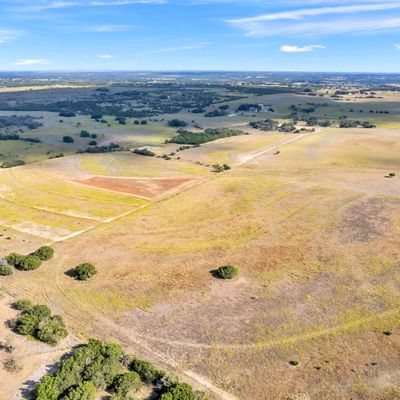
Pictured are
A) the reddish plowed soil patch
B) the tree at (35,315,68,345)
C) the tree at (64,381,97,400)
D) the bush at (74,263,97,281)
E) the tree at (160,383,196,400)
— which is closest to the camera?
the tree at (64,381,97,400)

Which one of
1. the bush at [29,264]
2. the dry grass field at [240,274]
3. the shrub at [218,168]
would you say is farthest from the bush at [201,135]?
the bush at [29,264]

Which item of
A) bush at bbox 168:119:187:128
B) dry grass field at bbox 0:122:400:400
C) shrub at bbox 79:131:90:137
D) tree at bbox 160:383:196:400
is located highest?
bush at bbox 168:119:187:128

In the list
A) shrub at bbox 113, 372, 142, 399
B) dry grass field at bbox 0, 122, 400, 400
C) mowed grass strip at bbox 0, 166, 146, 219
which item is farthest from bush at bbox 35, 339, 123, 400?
mowed grass strip at bbox 0, 166, 146, 219

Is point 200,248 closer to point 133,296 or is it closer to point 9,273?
point 133,296

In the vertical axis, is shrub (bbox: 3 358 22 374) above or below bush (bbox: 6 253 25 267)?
below

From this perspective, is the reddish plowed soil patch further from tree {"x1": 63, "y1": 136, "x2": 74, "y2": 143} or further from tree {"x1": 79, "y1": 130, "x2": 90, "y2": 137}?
tree {"x1": 79, "y1": 130, "x2": 90, "y2": 137}

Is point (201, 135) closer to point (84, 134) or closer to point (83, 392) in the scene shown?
point (84, 134)
